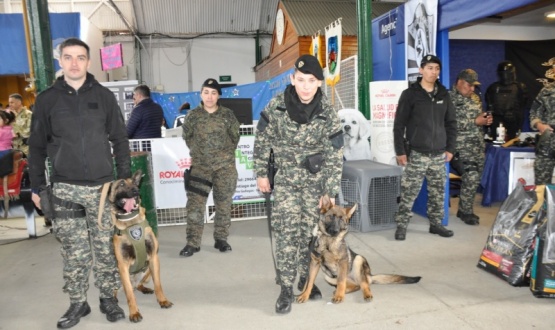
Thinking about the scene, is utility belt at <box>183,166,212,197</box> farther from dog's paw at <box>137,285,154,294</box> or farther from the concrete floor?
dog's paw at <box>137,285,154,294</box>

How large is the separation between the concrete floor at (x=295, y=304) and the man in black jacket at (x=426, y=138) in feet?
1.27

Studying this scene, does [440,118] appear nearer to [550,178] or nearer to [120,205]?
[550,178]

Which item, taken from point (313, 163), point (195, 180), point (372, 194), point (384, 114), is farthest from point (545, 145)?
point (195, 180)

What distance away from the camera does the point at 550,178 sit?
4.78 metres

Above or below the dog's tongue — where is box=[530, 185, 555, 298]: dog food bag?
below

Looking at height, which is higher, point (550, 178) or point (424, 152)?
point (424, 152)

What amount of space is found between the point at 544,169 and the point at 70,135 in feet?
16.0

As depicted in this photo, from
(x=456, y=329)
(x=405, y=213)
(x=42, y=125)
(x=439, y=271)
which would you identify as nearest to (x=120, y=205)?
(x=42, y=125)

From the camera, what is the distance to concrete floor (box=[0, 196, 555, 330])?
9.66 feet

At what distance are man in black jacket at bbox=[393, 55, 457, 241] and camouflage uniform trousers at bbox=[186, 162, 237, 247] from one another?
6.33 feet

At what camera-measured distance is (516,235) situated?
334 centimetres

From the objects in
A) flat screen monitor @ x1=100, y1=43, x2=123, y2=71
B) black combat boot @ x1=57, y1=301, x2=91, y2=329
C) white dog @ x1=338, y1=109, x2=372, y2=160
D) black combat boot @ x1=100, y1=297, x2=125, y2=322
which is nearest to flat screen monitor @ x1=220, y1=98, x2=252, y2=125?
white dog @ x1=338, y1=109, x2=372, y2=160

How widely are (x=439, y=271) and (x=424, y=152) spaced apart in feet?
4.51

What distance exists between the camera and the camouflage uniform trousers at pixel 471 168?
17.3 feet
